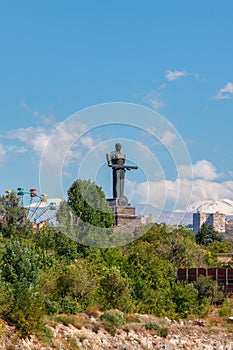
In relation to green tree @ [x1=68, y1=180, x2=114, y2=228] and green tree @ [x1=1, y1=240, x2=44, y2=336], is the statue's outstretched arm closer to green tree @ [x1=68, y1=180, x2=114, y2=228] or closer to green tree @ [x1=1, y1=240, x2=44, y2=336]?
green tree @ [x1=68, y1=180, x2=114, y2=228]

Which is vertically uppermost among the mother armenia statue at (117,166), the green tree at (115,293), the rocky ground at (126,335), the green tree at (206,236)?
the mother armenia statue at (117,166)

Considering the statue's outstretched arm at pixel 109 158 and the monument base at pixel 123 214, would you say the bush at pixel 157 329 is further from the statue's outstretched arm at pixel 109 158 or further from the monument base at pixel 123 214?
the statue's outstretched arm at pixel 109 158

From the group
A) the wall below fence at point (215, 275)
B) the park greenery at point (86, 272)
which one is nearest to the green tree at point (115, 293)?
the park greenery at point (86, 272)

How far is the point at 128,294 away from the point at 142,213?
90.2 ft

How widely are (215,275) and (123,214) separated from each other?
17.0 metres

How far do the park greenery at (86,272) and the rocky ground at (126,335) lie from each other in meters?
0.80

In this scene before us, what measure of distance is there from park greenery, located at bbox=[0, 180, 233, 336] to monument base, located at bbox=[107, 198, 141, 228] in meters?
2.04

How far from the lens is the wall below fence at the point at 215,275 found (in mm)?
59406

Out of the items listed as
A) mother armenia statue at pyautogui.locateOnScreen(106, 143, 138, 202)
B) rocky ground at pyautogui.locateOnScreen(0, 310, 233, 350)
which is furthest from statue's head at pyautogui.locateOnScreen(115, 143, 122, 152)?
rocky ground at pyautogui.locateOnScreen(0, 310, 233, 350)

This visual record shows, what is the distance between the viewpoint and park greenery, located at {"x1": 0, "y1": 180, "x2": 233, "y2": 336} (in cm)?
4019

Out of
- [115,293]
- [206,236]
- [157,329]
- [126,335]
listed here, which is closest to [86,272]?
[115,293]

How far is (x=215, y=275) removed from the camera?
60062mm

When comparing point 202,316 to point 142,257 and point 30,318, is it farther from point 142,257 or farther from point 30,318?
point 30,318

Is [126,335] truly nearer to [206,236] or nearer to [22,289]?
[22,289]
